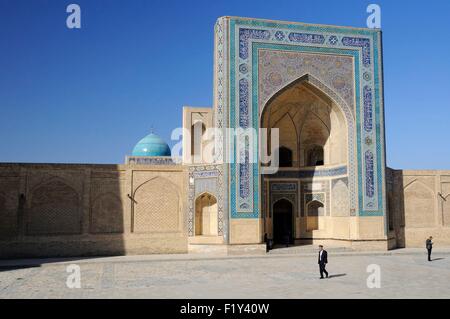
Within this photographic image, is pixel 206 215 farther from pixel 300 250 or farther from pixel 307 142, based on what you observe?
pixel 307 142

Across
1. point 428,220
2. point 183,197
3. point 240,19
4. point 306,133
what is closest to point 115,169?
point 183,197

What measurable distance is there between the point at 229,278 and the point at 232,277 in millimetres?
155

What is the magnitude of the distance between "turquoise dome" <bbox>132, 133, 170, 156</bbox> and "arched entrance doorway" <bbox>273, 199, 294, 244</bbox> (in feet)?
29.0

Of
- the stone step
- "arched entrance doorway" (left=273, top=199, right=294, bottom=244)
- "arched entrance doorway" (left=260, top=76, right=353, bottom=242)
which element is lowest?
the stone step

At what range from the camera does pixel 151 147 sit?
25.3 metres

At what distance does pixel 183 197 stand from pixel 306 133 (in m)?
5.78

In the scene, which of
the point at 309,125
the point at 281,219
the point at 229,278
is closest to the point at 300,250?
the point at 281,219

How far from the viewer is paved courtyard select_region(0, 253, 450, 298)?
8.23 meters

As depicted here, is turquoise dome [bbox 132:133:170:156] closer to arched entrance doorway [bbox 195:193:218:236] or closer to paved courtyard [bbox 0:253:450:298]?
arched entrance doorway [bbox 195:193:218:236]

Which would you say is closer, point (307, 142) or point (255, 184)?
point (255, 184)

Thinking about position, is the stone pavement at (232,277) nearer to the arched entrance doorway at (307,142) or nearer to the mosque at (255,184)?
the mosque at (255,184)

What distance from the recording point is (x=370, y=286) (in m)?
8.84

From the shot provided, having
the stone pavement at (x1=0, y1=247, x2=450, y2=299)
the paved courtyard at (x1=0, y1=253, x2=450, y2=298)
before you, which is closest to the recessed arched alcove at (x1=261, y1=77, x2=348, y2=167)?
the stone pavement at (x1=0, y1=247, x2=450, y2=299)
